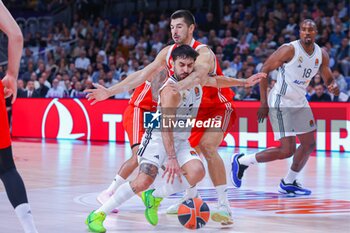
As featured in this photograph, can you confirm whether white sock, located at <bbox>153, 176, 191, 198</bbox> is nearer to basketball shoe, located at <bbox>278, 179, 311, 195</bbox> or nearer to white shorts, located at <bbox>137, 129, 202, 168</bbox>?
white shorts, located at <bbox>137, 129, 202, 168</bbox>

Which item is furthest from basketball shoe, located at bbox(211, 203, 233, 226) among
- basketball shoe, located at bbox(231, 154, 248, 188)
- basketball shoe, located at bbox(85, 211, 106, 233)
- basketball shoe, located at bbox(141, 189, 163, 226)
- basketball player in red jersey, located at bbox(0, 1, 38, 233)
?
basketball shoe, located at bbox(231, 154, 248, 188)

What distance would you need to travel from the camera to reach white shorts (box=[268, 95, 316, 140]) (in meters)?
9.54

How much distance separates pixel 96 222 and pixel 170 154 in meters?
0.81

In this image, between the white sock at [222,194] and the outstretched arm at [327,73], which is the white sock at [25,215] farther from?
the outstretched arm at [327,73]

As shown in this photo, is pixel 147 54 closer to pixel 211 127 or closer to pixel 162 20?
pixel 162 20

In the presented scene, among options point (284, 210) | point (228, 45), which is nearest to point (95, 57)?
point (228, 45)

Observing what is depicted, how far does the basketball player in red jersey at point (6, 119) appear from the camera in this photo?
5.15 m

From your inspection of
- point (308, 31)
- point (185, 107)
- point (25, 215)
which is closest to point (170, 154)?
point (185, 107)

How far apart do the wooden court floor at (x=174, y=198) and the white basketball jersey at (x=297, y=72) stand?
1.20 meters

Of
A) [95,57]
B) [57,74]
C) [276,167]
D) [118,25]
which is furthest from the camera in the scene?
[118,25]

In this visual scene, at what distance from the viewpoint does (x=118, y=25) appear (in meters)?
25.2

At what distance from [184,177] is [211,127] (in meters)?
0.96

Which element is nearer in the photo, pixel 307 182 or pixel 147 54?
pixel 307 182

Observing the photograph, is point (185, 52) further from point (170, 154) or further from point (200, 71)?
point (170, 154)
